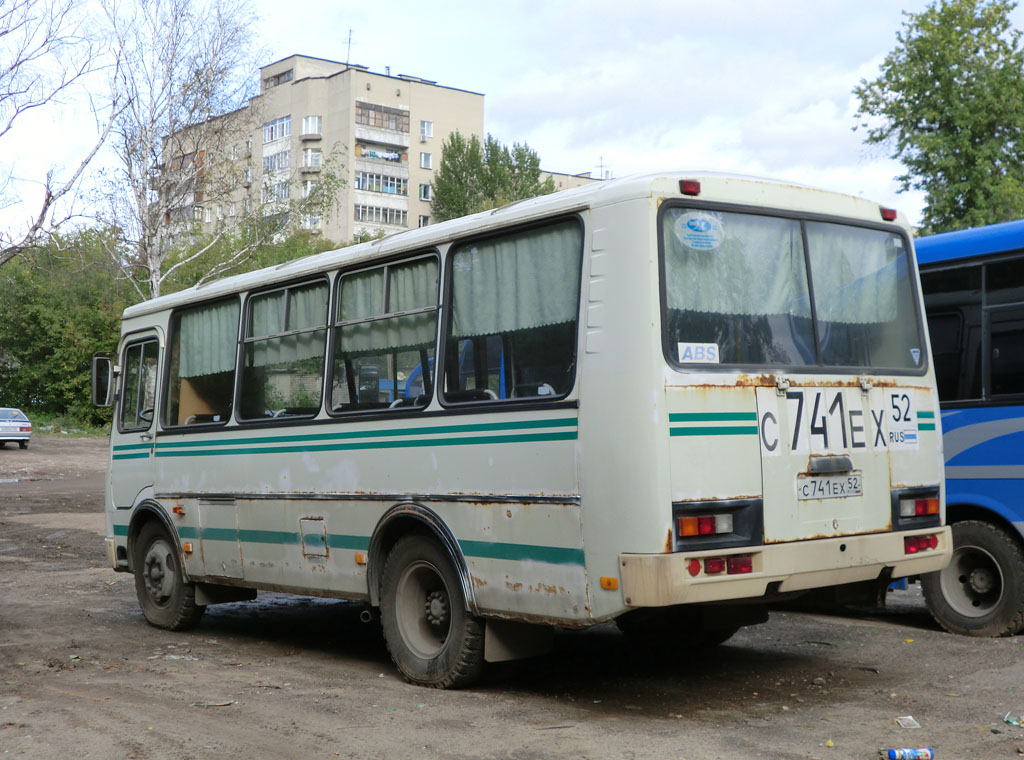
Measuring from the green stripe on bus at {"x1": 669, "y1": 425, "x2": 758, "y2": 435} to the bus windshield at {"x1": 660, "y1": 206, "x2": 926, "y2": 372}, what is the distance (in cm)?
36

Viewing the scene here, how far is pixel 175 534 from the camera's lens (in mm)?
10227

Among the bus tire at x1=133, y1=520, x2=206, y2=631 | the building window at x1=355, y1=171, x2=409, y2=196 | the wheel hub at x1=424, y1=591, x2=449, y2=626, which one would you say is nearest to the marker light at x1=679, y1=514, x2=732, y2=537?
the wheel hub at x1=424, y1=591, x2=449, y2=626

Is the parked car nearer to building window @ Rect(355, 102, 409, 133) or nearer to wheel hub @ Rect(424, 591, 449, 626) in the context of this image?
wheel hub @ Rect(424, 591, 449, 626)

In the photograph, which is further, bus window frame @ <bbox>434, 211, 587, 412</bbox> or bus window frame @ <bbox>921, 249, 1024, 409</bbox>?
bus window frame @ <bbox>921, 249, 1024, 409</bbox>

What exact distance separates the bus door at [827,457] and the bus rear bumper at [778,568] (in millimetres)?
84

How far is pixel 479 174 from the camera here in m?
72.4

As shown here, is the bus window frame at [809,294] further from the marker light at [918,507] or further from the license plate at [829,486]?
the marker light at [918,507]

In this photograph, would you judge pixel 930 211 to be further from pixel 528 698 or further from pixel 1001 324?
pixel 528 698

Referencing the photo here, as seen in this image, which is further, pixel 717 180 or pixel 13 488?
pixel 13 488

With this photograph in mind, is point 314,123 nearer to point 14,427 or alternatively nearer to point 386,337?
point 14,427

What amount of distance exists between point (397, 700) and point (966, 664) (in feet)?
12.1

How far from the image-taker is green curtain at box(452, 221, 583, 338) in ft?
22.0

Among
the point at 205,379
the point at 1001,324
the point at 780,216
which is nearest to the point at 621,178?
the point at 780,216

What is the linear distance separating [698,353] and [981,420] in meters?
3.51
